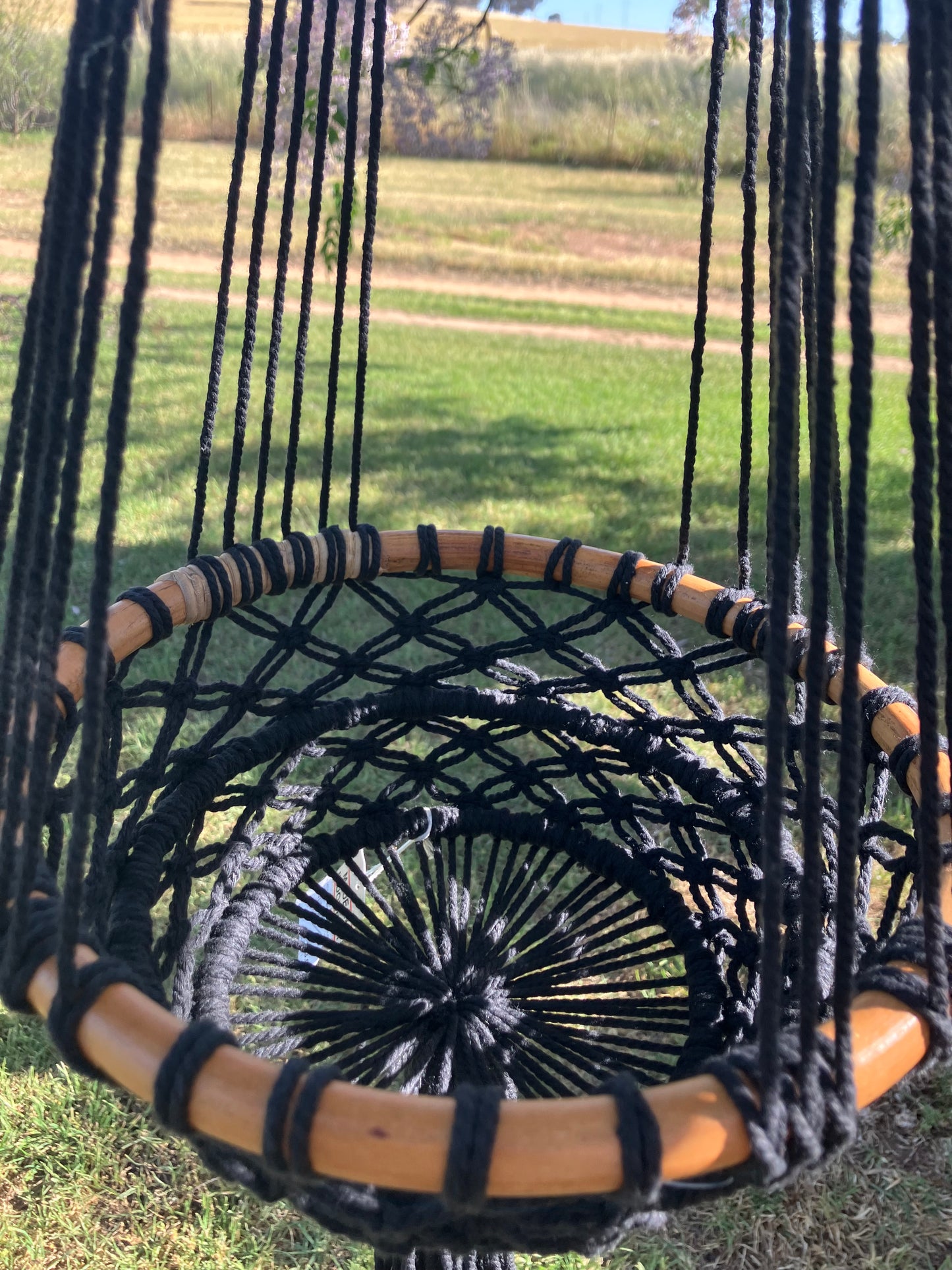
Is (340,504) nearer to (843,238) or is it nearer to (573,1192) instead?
(843,238)

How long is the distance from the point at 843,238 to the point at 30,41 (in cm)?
245

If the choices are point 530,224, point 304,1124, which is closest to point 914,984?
point 304,1124

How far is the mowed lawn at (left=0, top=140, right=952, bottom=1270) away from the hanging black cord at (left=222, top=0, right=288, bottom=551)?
608mm

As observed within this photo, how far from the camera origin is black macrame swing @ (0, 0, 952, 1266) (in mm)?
426

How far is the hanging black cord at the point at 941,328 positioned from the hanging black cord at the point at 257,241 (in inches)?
20.8

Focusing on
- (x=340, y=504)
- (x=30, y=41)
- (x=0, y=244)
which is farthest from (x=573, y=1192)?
(x=0, y=244)

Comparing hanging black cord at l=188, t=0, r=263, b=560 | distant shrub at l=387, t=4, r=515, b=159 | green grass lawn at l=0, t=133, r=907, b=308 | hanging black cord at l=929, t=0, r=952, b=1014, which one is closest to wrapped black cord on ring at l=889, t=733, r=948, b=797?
hanging black cord at l=929, t=0, r=952, b=1014

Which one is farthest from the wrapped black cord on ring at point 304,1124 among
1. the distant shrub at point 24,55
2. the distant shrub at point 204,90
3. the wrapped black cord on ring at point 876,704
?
the distant shrub at point 204,90

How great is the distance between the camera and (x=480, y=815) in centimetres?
97

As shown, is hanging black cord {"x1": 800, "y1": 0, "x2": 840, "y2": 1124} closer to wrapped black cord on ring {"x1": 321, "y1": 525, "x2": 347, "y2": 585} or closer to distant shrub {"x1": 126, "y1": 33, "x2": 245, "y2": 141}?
wrapped black cord on ring {"x1": 321, "y1": 525, "x2": 347, "y2": 585}

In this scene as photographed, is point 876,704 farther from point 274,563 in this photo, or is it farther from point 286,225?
point 286,225

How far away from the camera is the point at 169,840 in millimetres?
746

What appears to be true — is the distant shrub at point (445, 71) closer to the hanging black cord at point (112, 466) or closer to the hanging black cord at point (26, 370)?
the hanging black cord at point (26, 370)

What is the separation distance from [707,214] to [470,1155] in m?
0.80
